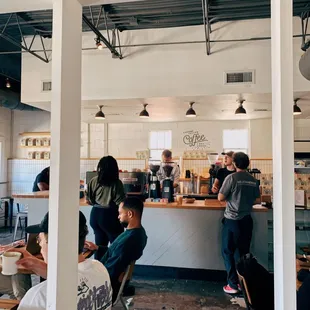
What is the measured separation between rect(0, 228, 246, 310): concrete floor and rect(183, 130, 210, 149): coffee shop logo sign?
4.14 meters

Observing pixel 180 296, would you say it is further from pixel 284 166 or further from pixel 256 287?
pixel 284 166

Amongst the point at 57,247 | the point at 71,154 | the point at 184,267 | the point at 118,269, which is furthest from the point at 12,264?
the point at 184,267

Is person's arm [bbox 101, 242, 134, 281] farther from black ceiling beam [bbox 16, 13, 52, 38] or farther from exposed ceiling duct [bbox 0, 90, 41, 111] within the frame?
exposed ceiling duct [bbox 0, 90, 41, 111]

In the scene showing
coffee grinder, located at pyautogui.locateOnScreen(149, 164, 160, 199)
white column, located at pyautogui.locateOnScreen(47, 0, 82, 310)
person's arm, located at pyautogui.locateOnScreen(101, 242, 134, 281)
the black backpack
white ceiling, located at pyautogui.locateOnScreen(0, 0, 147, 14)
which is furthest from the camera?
coffee grinder, located at pyautogui.locateOnScreen(149, 164, 160, 199)

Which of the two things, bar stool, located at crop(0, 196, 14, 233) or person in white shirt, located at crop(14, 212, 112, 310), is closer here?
person in white shirt, located at crop(14, 212, 112, 310)

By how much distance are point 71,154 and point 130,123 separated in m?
6.63

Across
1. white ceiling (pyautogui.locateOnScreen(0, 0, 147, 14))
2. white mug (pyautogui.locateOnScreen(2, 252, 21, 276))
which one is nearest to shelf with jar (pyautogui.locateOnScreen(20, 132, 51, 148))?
white mug (pyautogui.locateOnScreen(2, 252, 21, 276))

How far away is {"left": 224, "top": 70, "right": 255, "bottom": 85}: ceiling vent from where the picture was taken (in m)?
3.87

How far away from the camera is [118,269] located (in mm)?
2148

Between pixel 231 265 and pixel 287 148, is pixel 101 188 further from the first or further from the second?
pixel 287 148

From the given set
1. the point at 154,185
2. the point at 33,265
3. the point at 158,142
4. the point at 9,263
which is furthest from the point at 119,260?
the point at 158,142

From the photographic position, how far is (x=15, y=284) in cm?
231

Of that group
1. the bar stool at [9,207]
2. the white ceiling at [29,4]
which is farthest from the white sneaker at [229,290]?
the bar stool at [9,207]

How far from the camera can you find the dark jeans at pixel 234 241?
340cm
